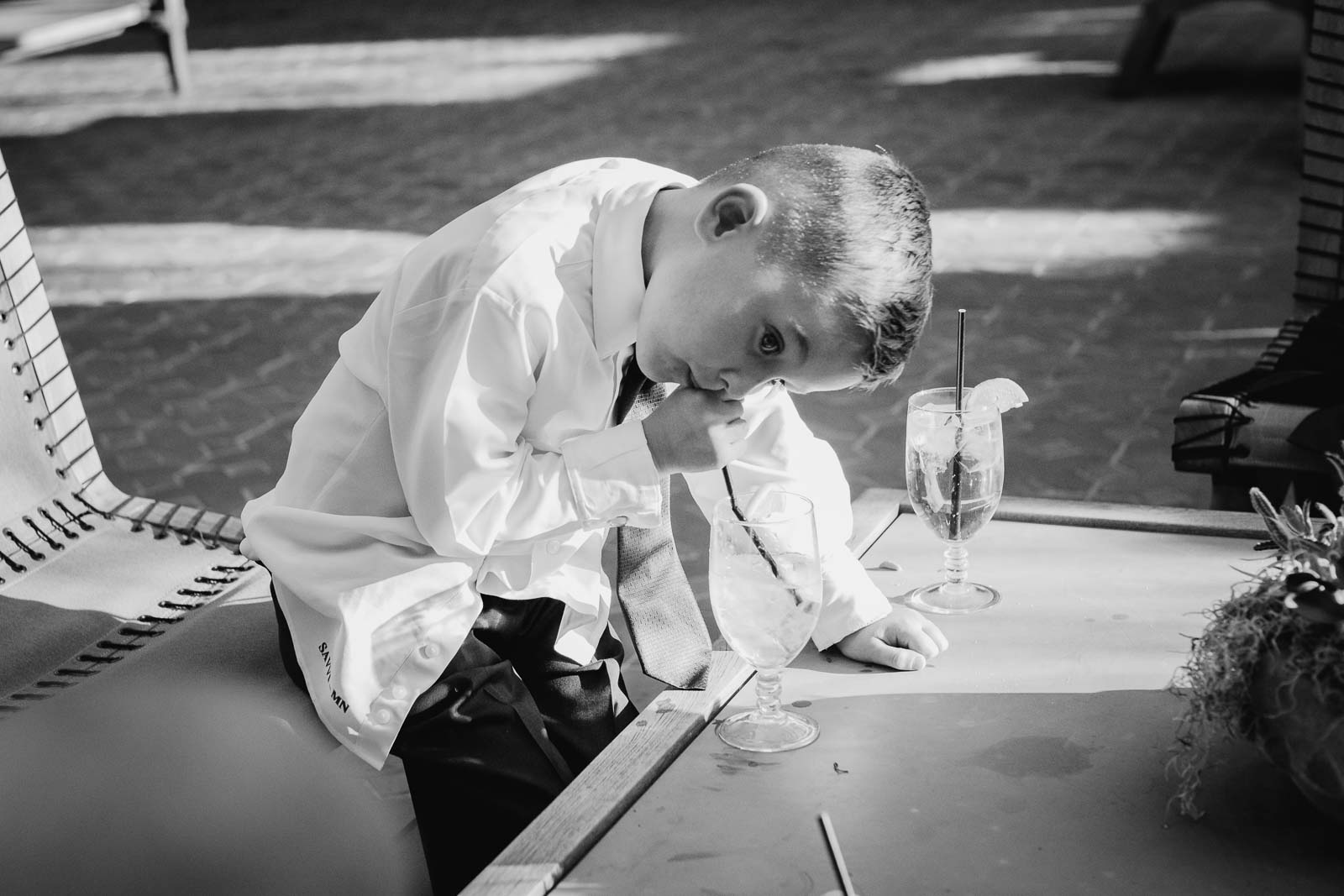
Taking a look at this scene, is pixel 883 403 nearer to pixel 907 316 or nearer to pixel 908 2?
pixel 907 316

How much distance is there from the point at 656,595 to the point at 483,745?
0.98 feet

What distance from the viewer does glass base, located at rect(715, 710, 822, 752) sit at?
1380 millimetres

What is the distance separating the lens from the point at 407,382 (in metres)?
1.62

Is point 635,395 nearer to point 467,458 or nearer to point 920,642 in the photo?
point 467,458

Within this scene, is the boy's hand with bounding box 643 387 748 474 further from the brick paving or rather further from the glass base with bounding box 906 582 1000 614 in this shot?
the brick paving

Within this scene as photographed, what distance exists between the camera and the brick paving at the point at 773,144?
4.17m

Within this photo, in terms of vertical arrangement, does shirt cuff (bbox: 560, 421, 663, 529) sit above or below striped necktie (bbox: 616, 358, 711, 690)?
above

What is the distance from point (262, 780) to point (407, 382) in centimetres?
44

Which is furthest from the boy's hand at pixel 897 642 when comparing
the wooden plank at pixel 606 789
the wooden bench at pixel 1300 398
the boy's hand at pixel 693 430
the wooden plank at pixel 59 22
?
the wooden plank at pixel 59 22

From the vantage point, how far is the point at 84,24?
25.4 feet

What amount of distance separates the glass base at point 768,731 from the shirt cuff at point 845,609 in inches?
5.3

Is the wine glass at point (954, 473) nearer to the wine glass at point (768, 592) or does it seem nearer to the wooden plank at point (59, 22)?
the wine glass at point (768, 592)

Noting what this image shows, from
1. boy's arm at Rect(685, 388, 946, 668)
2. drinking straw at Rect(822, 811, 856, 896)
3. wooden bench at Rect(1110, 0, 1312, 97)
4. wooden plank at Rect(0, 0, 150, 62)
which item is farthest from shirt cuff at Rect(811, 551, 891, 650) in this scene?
wooden plank at Rect(0, 0, 150, 62)

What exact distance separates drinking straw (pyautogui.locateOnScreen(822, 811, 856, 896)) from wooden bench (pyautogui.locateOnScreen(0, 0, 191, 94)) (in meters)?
7.30
